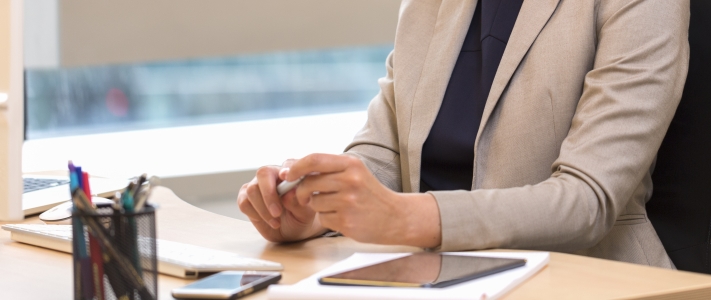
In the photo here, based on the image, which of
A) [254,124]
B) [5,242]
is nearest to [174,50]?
[254,124]

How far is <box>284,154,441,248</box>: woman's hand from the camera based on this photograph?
88cm

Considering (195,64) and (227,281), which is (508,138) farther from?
(195,64)

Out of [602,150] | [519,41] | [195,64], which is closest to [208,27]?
[195,64]

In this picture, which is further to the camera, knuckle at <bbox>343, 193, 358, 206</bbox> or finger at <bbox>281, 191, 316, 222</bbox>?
finger at <bbox>281, 191, 316, 222</bbox>

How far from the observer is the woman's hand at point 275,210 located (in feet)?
3.33

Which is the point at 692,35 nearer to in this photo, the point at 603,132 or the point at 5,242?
the point at 603,132

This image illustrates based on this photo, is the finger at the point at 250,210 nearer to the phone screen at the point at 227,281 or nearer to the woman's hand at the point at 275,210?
the woman's hand at the point at 275,210

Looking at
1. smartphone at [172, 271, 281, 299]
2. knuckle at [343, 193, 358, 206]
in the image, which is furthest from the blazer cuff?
smartphone at [172, 271, 281, 299]

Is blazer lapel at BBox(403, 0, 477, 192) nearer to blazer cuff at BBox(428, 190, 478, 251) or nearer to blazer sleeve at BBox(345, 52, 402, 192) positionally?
blazer sleeve at BBox(345, 52, 402, 192)

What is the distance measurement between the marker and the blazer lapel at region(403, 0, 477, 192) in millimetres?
341

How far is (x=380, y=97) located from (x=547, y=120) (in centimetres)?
37

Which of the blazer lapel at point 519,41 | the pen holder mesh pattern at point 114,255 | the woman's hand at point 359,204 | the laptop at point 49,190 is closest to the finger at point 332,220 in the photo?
the woman's hand at point 359,204

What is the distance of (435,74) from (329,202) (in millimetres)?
499

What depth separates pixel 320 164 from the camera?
87 cm
